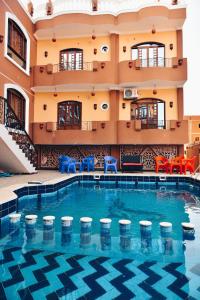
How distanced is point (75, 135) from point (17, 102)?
3.30 meters

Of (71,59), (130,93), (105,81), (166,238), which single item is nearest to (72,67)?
(71,59)

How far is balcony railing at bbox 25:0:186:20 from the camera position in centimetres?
1159

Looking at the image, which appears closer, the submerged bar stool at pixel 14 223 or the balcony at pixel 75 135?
the submerged bar stool at pixel 14 223

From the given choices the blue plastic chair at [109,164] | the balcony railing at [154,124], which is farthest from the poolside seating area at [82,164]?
the balcony railing at [154,124]

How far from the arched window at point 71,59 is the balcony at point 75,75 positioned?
0.92 meters

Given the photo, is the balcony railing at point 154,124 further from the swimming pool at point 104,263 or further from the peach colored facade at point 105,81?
the swimming pool at point 104,263

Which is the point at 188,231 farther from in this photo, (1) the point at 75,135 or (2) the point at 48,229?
(1) the point at 75,135

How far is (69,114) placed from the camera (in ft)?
42.1

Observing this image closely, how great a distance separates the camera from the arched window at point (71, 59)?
42.3 feet

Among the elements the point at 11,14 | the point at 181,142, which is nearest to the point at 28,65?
the point at 11,14

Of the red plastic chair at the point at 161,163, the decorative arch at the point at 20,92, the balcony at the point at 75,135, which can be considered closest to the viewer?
the decorative arch at the point at 20,92

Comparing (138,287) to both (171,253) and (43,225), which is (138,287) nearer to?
(171,253)

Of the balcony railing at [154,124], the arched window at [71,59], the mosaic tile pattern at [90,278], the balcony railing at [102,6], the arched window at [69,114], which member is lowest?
the mosaic tile pattern at [90,278]

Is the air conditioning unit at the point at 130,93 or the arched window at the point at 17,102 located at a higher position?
the air conditioning unit at the point at 130,93
